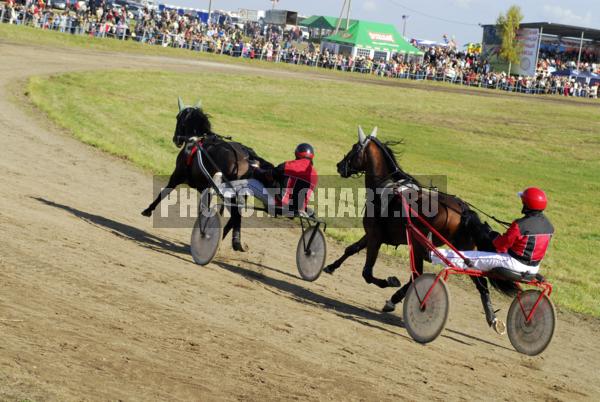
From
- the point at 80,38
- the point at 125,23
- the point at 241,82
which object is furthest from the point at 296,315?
the point at 125,23

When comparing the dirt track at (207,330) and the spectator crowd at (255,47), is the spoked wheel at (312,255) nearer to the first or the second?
the dirt track at (207,330)

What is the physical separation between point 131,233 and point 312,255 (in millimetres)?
2823

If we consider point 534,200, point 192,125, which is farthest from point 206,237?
point 534,200

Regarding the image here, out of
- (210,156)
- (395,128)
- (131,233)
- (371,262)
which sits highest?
(395,128)

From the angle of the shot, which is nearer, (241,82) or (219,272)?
(219,272)

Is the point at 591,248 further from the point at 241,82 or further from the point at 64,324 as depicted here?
the point at 241,82

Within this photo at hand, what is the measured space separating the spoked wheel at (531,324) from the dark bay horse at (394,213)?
0.82 feet

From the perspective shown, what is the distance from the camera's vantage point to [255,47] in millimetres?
53438

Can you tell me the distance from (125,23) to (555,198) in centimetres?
3101

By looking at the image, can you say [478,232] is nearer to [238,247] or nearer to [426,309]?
[426,309]

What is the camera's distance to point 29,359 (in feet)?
19.6

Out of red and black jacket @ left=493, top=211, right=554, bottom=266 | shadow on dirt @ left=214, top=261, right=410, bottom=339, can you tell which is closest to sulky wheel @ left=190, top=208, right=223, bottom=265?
shadow on dirt @ left=214, top=261, right=410, bottom=339

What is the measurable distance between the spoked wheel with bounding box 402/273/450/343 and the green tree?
60.8m

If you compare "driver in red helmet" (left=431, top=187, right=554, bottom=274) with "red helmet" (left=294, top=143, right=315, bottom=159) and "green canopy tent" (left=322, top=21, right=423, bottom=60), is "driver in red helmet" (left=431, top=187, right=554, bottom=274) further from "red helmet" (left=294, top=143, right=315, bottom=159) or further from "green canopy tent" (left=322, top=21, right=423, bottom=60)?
"green canopy tent" (left=322, top=21, right=423, bottom=60)
